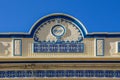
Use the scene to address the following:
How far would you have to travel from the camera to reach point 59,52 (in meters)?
17.9

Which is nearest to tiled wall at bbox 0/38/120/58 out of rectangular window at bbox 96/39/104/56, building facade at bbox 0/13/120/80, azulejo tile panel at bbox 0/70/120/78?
building facade at bbox 0/13/120/80

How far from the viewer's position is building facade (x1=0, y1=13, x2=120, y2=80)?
17.6 m

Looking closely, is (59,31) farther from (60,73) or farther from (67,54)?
(60,73)

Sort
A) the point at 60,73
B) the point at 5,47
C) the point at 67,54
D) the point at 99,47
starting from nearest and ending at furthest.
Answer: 1. the point at 60,73
2. the point at 67,54
3. the point at 99,47
4. the point at 5,47

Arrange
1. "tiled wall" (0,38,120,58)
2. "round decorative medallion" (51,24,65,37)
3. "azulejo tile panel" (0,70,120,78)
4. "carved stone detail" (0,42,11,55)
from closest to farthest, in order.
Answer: "azulejo tile panel" (0,70,120,78) → "tiled wall" (0,38,120,58) → "carved stone detail" (0,42,11,55) → "round decorative medallion" (51,24,65,37)

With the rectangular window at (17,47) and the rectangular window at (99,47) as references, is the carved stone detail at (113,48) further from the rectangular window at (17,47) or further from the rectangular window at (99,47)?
the rectangular window at (17,47)

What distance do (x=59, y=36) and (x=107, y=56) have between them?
108 inches

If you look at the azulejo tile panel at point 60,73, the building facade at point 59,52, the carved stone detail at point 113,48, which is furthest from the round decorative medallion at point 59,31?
the carved stone detail at point 113,48

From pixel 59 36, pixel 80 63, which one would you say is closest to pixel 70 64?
pixel 80 63

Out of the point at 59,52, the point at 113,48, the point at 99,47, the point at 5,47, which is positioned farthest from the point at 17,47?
the point at 113,48

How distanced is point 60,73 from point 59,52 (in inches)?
44.2

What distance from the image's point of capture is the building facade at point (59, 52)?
17562 mm

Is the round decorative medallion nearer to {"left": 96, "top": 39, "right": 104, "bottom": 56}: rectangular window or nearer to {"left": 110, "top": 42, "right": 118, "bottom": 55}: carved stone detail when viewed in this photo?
{"left": 96, "top": 39, "right": 104, "bottom": 56}: rectangular window

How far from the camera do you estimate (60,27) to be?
60.0ft
